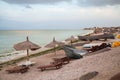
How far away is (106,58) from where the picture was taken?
14422mm

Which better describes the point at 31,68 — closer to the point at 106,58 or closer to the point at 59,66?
the point at 59,66

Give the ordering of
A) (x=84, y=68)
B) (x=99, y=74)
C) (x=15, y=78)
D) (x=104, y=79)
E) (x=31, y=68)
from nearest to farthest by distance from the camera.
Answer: (x=104, y=79), (x=99, y=74), (x=84, y=68), (x=15, y=78), (x=31, y=68)

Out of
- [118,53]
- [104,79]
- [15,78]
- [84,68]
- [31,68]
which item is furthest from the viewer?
[31,68]

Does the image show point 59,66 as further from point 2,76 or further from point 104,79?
point 104,79

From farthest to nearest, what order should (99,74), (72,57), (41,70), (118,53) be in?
(72,57)
(41,70)
(118,53)
(99,74)

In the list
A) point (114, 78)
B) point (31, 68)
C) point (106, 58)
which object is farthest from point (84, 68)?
point (31, 68)

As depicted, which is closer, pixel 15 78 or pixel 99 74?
pixel 99 74

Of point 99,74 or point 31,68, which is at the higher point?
point 99,74

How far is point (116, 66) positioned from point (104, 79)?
1.76 m

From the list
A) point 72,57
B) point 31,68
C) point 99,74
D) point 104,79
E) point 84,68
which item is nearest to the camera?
point 104,79

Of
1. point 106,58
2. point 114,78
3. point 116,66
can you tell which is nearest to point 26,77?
point 106,58

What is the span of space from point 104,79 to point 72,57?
32.6 feet

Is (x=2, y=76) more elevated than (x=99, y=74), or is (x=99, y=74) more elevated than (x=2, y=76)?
(x=99, y=74)

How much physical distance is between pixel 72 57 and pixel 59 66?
3832 mm
